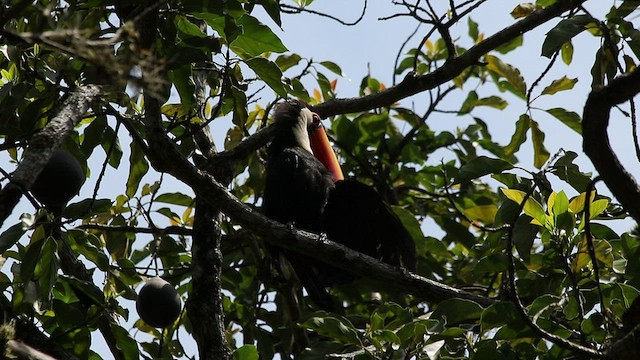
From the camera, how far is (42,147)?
98.6 inches

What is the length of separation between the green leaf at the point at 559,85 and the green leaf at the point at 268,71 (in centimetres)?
137

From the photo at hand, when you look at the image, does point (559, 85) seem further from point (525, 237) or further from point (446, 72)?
point (525, 237)

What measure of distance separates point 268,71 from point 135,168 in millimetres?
951

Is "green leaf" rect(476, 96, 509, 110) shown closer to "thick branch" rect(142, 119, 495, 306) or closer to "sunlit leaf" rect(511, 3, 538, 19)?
"sunlit leaf" rect(511, 3, 538, 19)

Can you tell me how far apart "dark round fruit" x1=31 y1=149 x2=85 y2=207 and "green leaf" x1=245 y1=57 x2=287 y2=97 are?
37.8 inches

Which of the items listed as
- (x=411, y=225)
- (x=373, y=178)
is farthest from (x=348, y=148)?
(x=411, y=225)

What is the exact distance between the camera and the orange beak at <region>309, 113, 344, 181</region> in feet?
18.4

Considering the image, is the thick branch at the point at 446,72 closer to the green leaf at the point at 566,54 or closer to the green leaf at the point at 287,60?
the green leaf at the point at 566,54

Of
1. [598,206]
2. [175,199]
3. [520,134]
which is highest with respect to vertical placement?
[175,199]

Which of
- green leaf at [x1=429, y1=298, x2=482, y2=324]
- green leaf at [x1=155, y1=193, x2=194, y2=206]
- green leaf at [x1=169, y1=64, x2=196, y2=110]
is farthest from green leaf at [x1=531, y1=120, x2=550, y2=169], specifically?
green leaf at [x1=155, y1=193, x2=194, y2=206]

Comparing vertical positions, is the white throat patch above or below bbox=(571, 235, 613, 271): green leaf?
above

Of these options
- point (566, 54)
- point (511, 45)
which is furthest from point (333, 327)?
point (511, 45)

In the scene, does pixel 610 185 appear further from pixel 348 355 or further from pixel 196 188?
pixel 196 188

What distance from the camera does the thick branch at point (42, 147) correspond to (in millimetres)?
2307
